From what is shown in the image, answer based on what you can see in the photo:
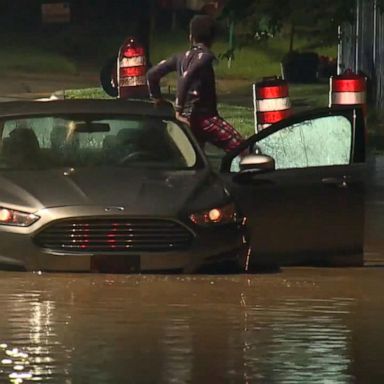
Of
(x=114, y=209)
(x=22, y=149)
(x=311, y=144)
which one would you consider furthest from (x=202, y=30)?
(x=114, y=209)

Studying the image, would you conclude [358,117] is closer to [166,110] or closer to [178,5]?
[166,110]

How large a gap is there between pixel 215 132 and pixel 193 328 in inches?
206

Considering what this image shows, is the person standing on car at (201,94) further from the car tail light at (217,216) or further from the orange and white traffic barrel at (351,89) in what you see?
the car tail light at (217,216)

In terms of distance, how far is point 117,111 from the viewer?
1274cm

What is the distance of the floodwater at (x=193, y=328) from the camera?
8.74 meters

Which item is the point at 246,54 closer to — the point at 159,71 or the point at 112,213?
the point at 159,71

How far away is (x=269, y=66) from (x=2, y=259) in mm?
36800

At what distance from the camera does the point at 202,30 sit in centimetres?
1507

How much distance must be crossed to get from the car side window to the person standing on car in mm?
1804

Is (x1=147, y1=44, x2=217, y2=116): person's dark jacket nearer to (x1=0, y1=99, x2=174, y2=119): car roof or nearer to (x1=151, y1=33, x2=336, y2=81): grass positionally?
(x1=0, y1=99, x2=174, y2=119): car roof

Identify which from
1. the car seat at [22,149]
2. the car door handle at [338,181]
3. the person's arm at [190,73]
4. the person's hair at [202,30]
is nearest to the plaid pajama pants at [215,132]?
the person's arm at [190,73]

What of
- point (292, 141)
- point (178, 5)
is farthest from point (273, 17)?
point (178, 5)

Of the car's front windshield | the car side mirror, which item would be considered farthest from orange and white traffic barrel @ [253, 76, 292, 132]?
the car side mirror

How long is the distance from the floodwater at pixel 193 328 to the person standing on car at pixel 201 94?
2.76 metres
